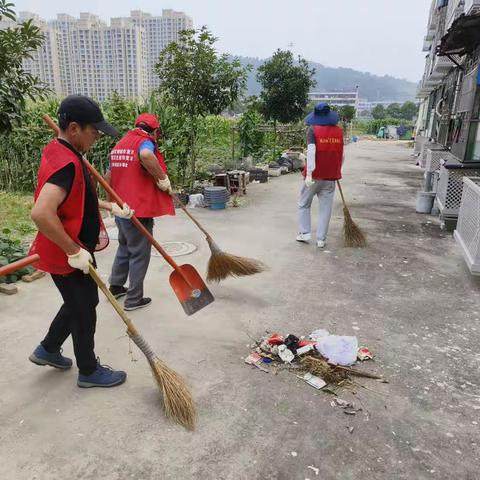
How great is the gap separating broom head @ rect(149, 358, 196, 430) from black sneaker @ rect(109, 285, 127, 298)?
175cm

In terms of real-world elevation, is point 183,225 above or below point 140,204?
below

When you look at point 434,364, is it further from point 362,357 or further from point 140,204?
point 140,204

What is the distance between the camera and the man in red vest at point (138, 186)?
3650mm

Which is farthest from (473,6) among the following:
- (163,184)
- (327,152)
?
(163,184)

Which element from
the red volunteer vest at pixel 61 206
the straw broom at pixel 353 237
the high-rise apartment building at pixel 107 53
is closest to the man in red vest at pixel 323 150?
the straw broom at pixel 353 237

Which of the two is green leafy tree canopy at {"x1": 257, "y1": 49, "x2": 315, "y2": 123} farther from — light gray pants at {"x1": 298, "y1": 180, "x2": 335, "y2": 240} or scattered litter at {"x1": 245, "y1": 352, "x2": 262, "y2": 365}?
scattered litter at {"x1": 245, "y1": 352, "x2": 262, "y2": 365}

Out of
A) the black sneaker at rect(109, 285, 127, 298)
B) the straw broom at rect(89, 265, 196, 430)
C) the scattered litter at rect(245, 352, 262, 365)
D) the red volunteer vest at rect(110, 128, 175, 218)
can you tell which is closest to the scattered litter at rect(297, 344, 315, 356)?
the scattered litter at rect(245, 352, 262, 365)

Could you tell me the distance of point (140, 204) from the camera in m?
3.72

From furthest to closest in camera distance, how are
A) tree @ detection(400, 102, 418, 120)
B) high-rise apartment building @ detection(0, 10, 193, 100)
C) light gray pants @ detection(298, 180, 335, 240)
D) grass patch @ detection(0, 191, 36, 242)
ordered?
tree @ detection(400, 102, 418, 120), high-rise apartment building @ detection(0, 10, 193, 100), grass patch @ detection(0, 191, 36, 242), light gray pants @ detection(298, 180, 335, 240)

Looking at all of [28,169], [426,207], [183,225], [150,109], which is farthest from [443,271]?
[28,169]

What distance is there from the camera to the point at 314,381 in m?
2.93

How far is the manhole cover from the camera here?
551 cm

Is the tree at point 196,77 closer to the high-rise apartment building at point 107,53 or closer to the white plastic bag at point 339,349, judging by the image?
the white plastic bag at point 339,349

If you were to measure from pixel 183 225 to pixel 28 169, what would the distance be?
5018mm
